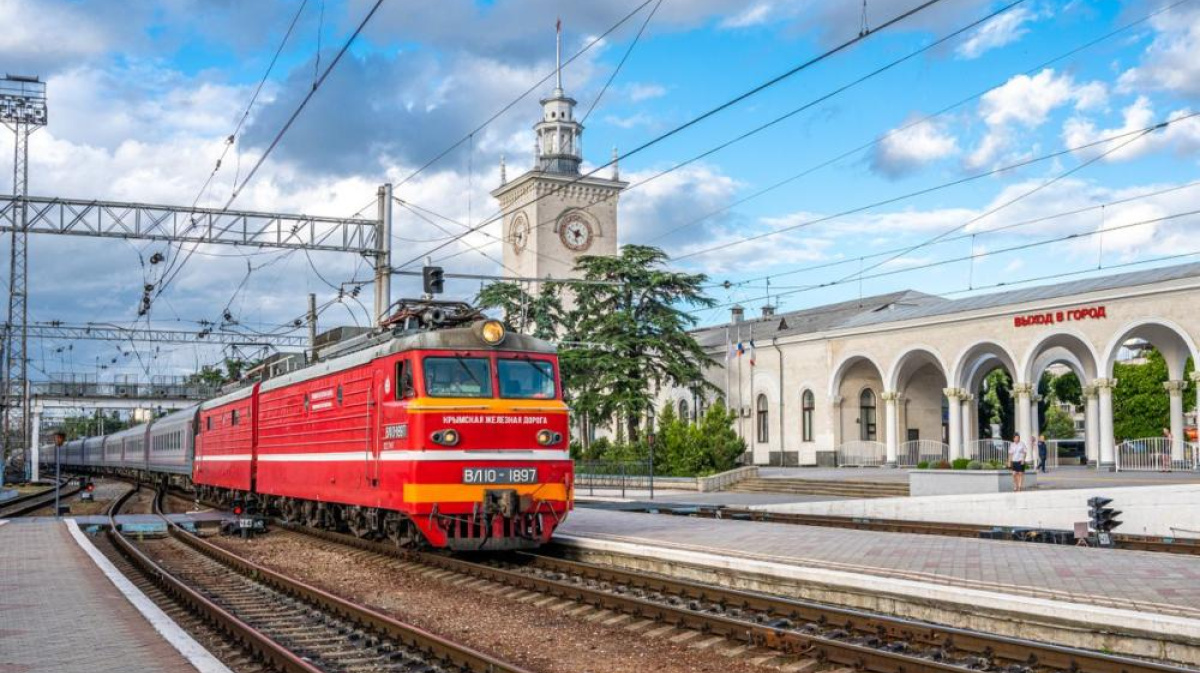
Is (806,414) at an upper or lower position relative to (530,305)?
lower

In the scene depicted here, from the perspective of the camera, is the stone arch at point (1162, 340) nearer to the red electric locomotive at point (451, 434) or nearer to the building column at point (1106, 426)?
the building column at point (1106, 426)

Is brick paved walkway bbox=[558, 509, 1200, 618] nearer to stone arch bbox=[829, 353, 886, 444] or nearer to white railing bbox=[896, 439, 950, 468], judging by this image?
white railing bbox=[896, 439, 950, 468]

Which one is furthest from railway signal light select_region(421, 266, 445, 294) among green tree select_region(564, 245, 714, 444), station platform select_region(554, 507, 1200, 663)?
green tree select_region(564, 245, 714, 444)

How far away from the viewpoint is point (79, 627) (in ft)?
34.1

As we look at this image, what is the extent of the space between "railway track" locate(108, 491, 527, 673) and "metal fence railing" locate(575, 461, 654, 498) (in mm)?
23132

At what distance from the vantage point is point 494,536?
1500 cm

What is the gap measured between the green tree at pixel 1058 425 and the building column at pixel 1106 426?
63.5m

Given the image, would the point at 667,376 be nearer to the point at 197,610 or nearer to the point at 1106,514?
the point at 1106,514

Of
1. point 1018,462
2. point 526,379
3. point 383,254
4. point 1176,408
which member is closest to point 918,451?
point 1176,408

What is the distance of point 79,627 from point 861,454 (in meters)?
37.6

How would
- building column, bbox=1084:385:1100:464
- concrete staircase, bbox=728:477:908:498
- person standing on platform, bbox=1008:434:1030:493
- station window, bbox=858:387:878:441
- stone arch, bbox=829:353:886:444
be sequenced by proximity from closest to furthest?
person standing on platform, bbox=1008:434:1030:493, concrete staircase, bbox=728:477:908:498, building column, bbox=1084:385:1100:464, stone arch, bbox=829:353:886:444, station window, bbox=858:387:878:441

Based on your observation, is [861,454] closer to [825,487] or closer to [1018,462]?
[825,487]

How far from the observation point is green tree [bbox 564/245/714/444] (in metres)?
44.8

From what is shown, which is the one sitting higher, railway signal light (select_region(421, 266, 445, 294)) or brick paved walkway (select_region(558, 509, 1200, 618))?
railway signal light (select_region(421, 266, 445, 294))
